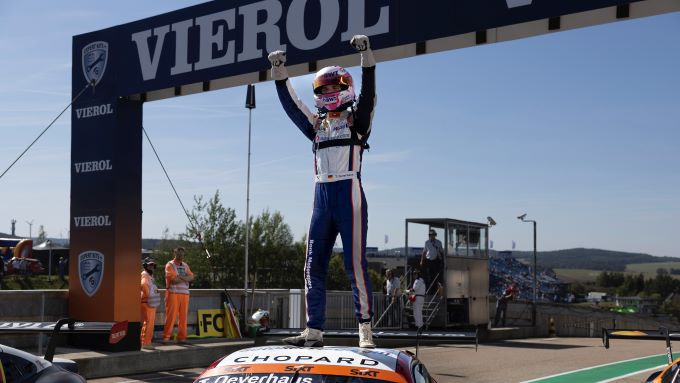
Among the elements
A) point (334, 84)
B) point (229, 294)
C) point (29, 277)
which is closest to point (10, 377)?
point (334, 84)

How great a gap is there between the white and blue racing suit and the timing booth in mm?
17183

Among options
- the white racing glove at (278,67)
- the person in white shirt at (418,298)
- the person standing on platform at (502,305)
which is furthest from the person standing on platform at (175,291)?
the person standing on platform at (502,305)

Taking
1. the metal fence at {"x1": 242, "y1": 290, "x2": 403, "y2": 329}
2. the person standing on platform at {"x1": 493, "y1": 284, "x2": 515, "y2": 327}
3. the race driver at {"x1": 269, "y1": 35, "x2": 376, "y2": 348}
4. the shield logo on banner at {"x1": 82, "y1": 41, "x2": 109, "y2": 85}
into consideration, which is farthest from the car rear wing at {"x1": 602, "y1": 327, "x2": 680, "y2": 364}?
the person standing on platform at {"x1": 493, "y1": 284, "x2": 515, "y2": 327}

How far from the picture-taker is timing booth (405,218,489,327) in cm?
2347

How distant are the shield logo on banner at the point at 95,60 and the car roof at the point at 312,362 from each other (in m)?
12.3

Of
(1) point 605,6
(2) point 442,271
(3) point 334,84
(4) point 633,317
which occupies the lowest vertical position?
(4) point 633,317

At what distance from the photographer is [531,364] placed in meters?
15.9

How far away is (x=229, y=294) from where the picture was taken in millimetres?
19266

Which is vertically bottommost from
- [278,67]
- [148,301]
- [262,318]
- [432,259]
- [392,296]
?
[262,318]

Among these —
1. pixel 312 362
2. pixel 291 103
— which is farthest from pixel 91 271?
pixel 312 362

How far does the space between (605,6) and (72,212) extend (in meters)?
10.3

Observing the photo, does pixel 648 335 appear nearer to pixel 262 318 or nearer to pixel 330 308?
pixel 262 318

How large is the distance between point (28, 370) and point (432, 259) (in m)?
18.0

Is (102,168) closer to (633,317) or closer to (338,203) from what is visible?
(338,203)
